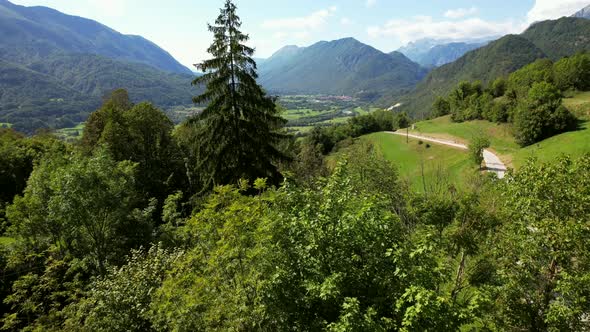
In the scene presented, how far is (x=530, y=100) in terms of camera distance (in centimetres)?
5888

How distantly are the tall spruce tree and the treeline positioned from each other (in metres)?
52.9

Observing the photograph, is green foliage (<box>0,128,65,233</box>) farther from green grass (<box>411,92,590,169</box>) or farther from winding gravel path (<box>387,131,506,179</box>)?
winding gravel path (<box>387,131,506,179</box>)

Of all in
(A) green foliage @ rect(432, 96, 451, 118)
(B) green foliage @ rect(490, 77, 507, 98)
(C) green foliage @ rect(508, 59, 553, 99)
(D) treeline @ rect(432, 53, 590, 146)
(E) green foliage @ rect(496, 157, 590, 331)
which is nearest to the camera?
(E) green foliage @ rect(496, 157, 590, 331)

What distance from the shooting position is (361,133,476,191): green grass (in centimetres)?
4907

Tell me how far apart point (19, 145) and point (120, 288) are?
41.5 meters

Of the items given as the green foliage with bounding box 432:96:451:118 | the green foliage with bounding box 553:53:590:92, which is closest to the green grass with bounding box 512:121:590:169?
the green foliage with bounding box 553:53:590:92

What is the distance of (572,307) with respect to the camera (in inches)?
332

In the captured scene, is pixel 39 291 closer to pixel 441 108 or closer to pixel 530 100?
pixel 530 100

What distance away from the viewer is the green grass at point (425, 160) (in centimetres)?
4907

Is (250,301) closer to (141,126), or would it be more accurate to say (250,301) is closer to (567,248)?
(567,248)

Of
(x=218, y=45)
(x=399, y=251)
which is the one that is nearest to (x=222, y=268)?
(x=399, y=251)

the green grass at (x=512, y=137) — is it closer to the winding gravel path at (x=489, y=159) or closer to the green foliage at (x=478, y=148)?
the winding gravel path at (x=489, y=159)

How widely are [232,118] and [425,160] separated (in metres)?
52.3

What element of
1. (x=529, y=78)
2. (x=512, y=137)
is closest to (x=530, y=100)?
(x=512, y=137)
